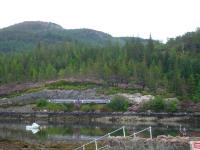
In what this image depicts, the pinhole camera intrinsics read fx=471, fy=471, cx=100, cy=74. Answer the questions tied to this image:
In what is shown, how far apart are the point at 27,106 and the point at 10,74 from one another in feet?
129

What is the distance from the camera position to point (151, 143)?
103 feet

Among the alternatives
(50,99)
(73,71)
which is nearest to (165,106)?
(50,99)

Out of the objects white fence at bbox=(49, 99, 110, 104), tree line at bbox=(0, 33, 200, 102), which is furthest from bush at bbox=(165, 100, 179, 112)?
white fence at bbox=(49, 99, 110, 104)

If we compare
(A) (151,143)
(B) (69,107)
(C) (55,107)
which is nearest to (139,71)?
(B) (69,107)

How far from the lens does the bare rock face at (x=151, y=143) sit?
1189 inches

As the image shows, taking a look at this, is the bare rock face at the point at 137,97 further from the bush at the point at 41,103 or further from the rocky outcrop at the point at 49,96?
the bush at the point at 41,103

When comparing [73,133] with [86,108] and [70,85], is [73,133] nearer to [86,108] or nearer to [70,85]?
[86,108]

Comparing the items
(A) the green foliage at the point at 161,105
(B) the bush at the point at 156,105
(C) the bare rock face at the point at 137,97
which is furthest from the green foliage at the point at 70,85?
(A) the green foliage at the point at 161,105

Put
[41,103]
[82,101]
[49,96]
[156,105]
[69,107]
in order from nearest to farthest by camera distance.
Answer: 1. [156,105]
2. [69,107]
3. [41,103]
4. [82,101]
5. [49,96]

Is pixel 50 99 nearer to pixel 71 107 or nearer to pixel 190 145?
pixel 71 107

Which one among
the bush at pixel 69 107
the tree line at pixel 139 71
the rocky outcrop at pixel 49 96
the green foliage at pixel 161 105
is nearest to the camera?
the green foliage at pixel 161 105

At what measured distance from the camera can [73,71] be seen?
18675 cm

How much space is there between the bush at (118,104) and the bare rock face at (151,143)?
105 m

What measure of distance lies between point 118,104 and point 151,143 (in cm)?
10776
